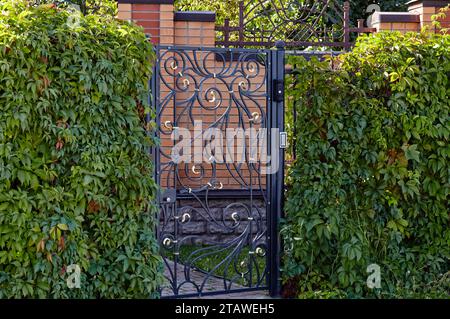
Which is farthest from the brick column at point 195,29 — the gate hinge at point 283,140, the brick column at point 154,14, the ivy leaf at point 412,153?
the ivy leaf at point 412,153

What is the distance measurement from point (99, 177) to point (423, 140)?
2502mm

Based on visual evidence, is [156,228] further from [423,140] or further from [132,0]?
[132,0]

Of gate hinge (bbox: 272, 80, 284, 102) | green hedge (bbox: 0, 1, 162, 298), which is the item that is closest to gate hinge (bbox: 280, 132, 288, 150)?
gate hinge (bbox: 272, 80, 284, 102)

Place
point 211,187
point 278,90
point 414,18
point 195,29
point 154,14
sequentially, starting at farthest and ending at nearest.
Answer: point 414,18
point 195,29
point 154,14
point 211,187
point 278,90

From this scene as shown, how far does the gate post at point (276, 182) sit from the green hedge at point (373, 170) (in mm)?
171

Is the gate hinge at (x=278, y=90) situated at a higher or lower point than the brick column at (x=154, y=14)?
lower

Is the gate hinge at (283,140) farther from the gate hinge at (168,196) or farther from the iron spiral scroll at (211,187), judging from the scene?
the gate hinge at (168,196)

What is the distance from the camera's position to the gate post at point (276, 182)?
5492mm

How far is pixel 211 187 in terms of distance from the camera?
18.4 ft

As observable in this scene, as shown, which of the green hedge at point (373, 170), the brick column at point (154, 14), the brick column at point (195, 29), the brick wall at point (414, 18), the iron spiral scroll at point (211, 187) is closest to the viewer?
the green hedge at point (373, 170)

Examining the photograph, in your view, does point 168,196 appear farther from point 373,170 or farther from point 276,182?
point 373,170

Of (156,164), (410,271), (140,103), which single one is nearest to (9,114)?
(140,103)

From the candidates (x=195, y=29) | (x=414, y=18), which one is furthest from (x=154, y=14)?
(x=414, y=18)

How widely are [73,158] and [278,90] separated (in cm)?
182
